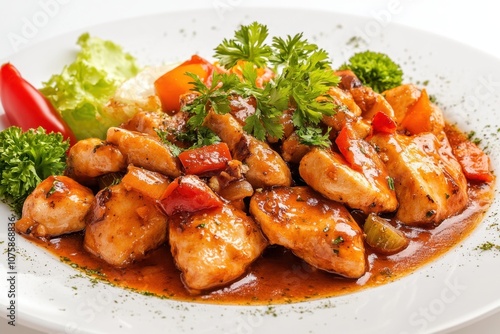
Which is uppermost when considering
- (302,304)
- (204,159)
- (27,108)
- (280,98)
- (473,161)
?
(280,98)

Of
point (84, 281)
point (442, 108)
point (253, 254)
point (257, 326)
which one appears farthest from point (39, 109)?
point (442, 108)

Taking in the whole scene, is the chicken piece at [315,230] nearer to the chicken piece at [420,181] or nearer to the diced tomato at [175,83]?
Answer: the chicken piece at [420,181]

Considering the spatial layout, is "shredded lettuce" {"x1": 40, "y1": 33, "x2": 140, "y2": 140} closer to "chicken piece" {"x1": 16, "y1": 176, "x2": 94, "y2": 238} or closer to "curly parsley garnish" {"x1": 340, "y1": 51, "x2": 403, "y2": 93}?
"chicken piece" {"x1": 16, "y1": 176, "x2": 94, "y2": 238}

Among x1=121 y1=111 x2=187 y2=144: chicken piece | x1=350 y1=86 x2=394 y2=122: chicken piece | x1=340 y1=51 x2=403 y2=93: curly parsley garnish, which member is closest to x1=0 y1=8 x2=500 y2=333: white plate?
x1=340 y1=51 x2=403 y2=93: curly parsley garnish

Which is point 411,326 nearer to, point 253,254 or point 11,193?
point 253,254

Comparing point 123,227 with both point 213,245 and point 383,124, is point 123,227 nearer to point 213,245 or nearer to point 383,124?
point 213,245

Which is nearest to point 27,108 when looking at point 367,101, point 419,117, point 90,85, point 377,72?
point 90,85
